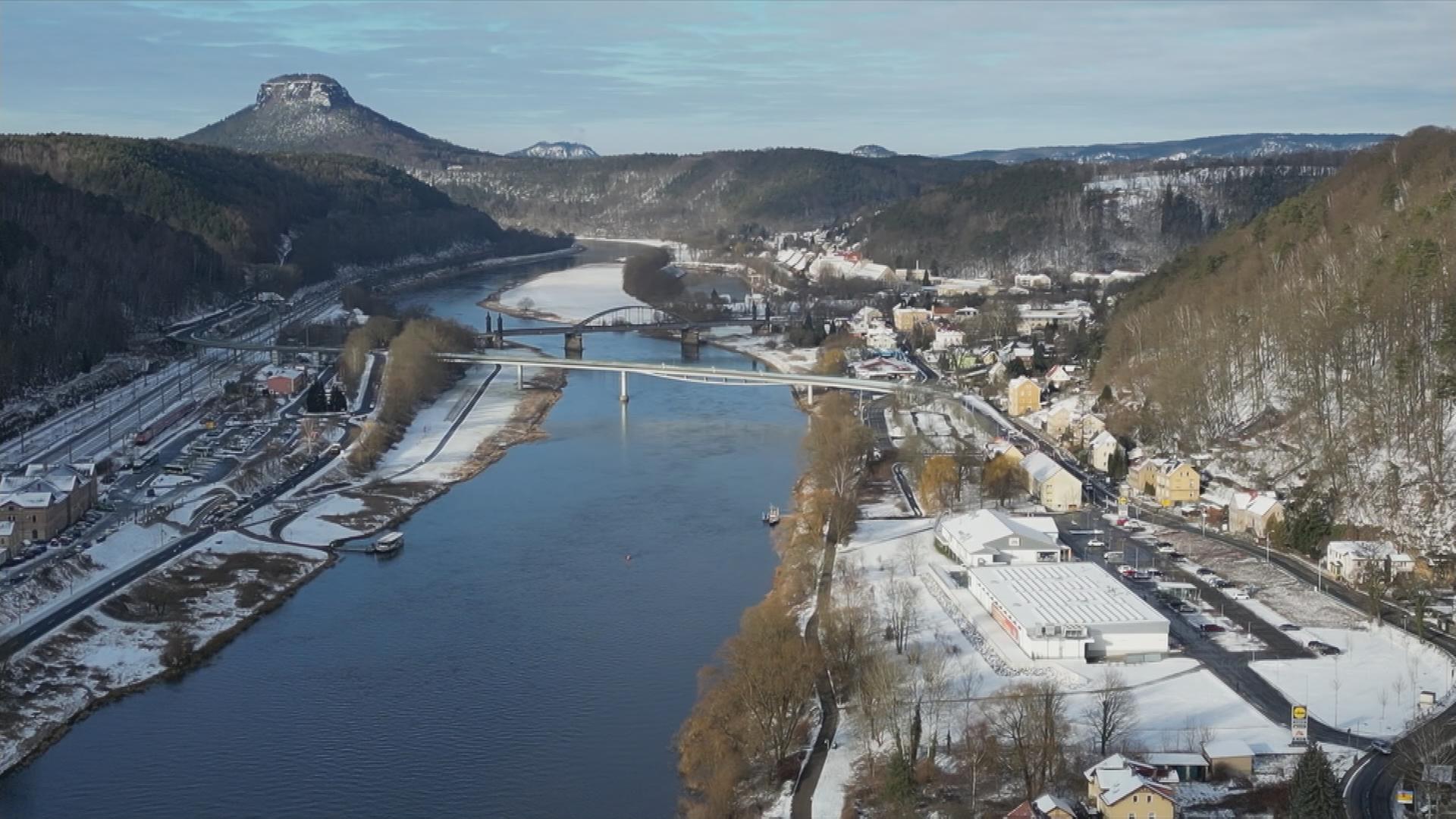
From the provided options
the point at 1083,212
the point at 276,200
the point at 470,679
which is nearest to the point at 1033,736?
the point at 470,679

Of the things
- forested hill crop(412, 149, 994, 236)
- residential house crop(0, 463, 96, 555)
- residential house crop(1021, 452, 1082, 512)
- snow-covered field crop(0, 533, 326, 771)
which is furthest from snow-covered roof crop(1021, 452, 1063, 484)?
forested hill crop(412, 149, 994, 236)

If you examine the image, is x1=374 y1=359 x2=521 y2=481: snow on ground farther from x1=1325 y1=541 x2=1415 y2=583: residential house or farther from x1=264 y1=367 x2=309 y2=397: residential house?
x1=1325 y1=541 x2=1415 y2=583: residential house

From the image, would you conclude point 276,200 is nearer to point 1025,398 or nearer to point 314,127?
point 1025,398

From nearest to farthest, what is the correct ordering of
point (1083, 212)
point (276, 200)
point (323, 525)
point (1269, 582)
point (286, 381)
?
point (1269, 582), point (323, 525), point (286, 381), point (1083, 212), point (276, 200)

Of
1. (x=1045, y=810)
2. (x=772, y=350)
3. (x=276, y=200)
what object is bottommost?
(x=772, y=350)

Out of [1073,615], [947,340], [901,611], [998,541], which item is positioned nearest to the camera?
[1073,615]

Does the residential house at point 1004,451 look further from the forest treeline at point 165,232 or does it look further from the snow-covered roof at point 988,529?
the forest treeline at point 165,232

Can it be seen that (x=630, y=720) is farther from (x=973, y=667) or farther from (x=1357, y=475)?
(x=1357, y=475)
